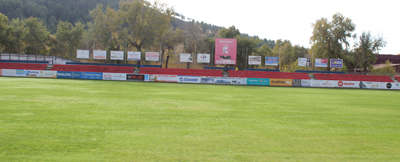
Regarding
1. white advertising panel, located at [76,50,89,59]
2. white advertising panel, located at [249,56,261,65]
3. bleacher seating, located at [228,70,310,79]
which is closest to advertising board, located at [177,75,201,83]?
bleacher seating, located at [228,70,310,79]

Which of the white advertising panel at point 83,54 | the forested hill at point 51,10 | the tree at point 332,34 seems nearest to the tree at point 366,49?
the tree at point 332,34

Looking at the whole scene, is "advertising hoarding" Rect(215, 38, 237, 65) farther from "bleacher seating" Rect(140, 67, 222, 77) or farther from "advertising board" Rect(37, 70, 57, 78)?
"advertising board" Rect(37, 70, 57, 78)

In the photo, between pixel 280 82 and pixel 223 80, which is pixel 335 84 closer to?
pixel 280 82

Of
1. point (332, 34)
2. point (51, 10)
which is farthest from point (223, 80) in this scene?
point (51, 10)

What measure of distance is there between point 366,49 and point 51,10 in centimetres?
15636

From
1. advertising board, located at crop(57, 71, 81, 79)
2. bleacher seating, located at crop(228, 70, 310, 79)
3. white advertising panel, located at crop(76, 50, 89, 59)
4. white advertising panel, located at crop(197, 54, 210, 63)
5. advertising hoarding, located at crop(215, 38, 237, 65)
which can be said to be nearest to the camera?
advertising board, located at crop(57, 71, 81, 79)

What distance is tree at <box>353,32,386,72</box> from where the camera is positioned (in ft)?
170

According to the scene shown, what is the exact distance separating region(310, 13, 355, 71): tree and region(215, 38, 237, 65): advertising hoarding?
27142 millimetres

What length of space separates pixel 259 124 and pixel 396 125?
4691mm

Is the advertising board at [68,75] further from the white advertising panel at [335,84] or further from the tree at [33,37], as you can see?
the white advertising panel at [335,84]

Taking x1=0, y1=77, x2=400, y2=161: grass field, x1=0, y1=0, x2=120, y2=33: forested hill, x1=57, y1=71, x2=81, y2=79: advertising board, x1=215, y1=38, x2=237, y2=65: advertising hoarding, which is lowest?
x1=0, y1=77, x2=400, y2=161: grass field

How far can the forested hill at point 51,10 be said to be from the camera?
114 metres

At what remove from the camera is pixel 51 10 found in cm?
13588

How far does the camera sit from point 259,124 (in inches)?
278
